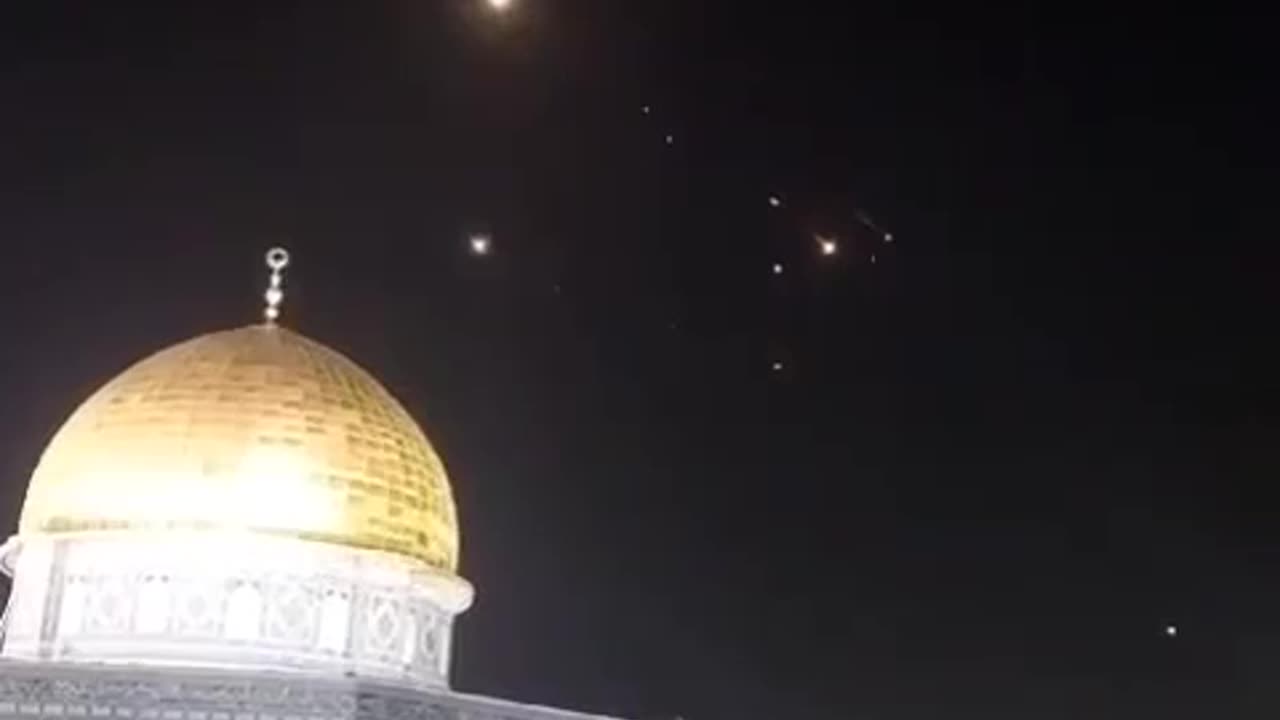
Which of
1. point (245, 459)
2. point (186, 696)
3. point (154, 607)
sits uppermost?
point (245, 459)

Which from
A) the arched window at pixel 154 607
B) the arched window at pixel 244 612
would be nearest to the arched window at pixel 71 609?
the arched window at pixel 154 607

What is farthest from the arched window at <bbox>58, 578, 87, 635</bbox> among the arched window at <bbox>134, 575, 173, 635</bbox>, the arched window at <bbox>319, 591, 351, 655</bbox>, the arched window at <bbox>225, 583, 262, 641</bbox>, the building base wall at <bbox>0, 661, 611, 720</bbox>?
the arched window at <bbox>319, 591, 351, 655</bbox>

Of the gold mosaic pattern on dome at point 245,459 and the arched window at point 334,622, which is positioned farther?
the arched window at point 334,622

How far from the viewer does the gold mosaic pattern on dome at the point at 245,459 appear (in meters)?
16.3

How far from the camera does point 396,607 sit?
16984mm

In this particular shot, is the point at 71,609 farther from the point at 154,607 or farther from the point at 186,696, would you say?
the point at 186,696

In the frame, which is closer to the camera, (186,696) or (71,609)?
(186,696)

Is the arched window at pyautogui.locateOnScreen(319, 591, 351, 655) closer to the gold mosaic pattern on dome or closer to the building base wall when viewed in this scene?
the gold mosaic pattern on dome

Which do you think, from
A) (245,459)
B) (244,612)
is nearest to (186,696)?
(244,612)

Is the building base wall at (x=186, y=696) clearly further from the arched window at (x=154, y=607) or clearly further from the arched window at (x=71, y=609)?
the arched window at (x=71, y=609)

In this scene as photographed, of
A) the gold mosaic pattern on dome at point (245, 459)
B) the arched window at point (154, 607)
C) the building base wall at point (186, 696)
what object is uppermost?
the gold mosaic pattern on dome at point (245, 459)

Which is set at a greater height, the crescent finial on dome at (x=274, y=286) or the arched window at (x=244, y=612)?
the crescent finial on dome at (x=274, y=286)

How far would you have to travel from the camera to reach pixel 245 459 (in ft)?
54.0

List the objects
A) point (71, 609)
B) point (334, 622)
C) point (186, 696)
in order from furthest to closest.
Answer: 1. point (334, 622)
2. point (71, 609)
3. point (186, 696)
